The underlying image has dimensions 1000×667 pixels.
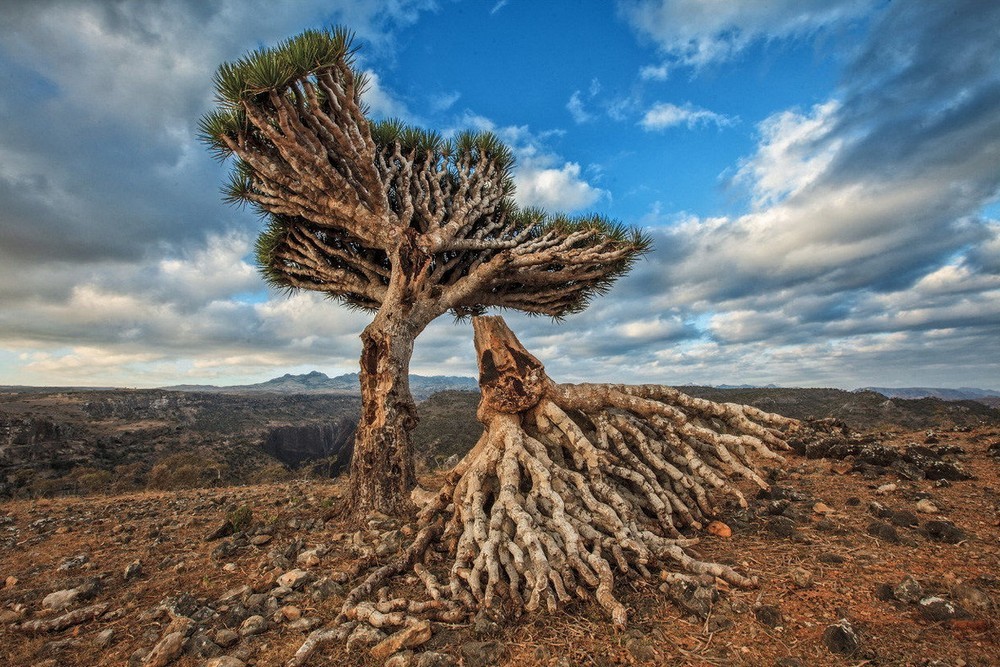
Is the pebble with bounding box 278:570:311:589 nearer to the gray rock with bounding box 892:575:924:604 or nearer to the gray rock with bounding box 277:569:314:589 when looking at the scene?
the gray rock with bounding box 277:569:314:589

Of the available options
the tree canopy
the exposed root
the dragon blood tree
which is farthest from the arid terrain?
the tree canopy

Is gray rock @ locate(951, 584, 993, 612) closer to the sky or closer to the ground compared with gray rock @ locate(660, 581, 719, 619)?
closer to the sky

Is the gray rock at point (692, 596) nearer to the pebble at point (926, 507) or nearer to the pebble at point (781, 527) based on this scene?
the pebble at point (781, 527)

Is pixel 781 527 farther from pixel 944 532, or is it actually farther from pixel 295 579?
pixel 295 579

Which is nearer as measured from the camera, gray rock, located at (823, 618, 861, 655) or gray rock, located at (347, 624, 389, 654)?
gray rock, located at (823, 618, 861, 655)

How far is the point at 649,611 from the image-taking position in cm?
385

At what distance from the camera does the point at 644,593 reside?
4.14m

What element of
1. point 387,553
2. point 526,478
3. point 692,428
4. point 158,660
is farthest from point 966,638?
point 158,660

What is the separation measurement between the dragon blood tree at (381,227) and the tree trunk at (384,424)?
0.02 m

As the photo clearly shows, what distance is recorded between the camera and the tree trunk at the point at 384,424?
7512mm

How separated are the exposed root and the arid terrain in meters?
0.31

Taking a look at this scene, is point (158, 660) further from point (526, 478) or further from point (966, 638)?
point (966, 638)

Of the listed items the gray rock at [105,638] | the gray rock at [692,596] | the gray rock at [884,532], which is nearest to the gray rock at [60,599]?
the gray rock at [105,638]

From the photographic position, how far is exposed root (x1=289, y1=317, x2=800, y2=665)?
4.22 metres
